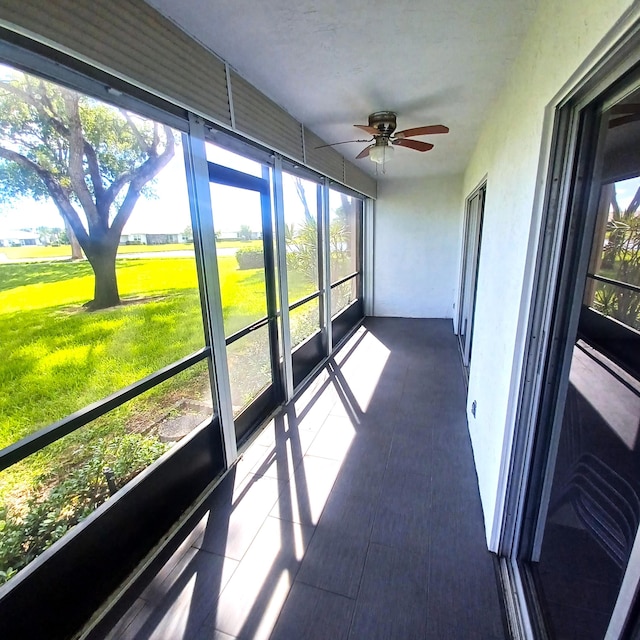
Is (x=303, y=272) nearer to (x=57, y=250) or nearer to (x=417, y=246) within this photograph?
(x=57, y=250)

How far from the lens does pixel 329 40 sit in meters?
1.50

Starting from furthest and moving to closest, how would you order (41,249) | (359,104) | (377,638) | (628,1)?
(359,104)
(377,638)
(41,249)
(628,1)

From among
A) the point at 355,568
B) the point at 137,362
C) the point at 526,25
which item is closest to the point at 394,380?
the point at 355,568

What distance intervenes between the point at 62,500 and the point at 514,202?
238 centimetres

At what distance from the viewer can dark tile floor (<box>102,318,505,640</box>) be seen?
4.36 ft

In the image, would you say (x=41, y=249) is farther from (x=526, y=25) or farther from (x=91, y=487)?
(x=526, y=25)

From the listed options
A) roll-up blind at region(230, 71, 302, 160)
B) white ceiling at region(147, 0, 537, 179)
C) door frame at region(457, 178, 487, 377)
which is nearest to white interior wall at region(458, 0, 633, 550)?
white ceiling at region(147, 0, 537, 179)

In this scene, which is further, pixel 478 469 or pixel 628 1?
pixel 478 469

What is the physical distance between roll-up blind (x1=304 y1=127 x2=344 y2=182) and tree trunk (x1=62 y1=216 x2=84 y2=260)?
82.2 inches

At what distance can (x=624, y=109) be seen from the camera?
92 cm

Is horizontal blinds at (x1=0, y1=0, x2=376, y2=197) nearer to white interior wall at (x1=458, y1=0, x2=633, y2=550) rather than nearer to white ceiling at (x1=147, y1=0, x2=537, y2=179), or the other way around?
white ceiling at (x1=147, y1=0, x2=537, y2=179)

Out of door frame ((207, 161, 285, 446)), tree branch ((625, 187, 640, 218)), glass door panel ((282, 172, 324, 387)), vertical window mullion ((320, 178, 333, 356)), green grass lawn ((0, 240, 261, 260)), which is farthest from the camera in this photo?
vertical window mullion ((320, 178, 333, 356))

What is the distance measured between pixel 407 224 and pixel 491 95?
3.52 meters

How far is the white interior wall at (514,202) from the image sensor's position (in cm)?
97
